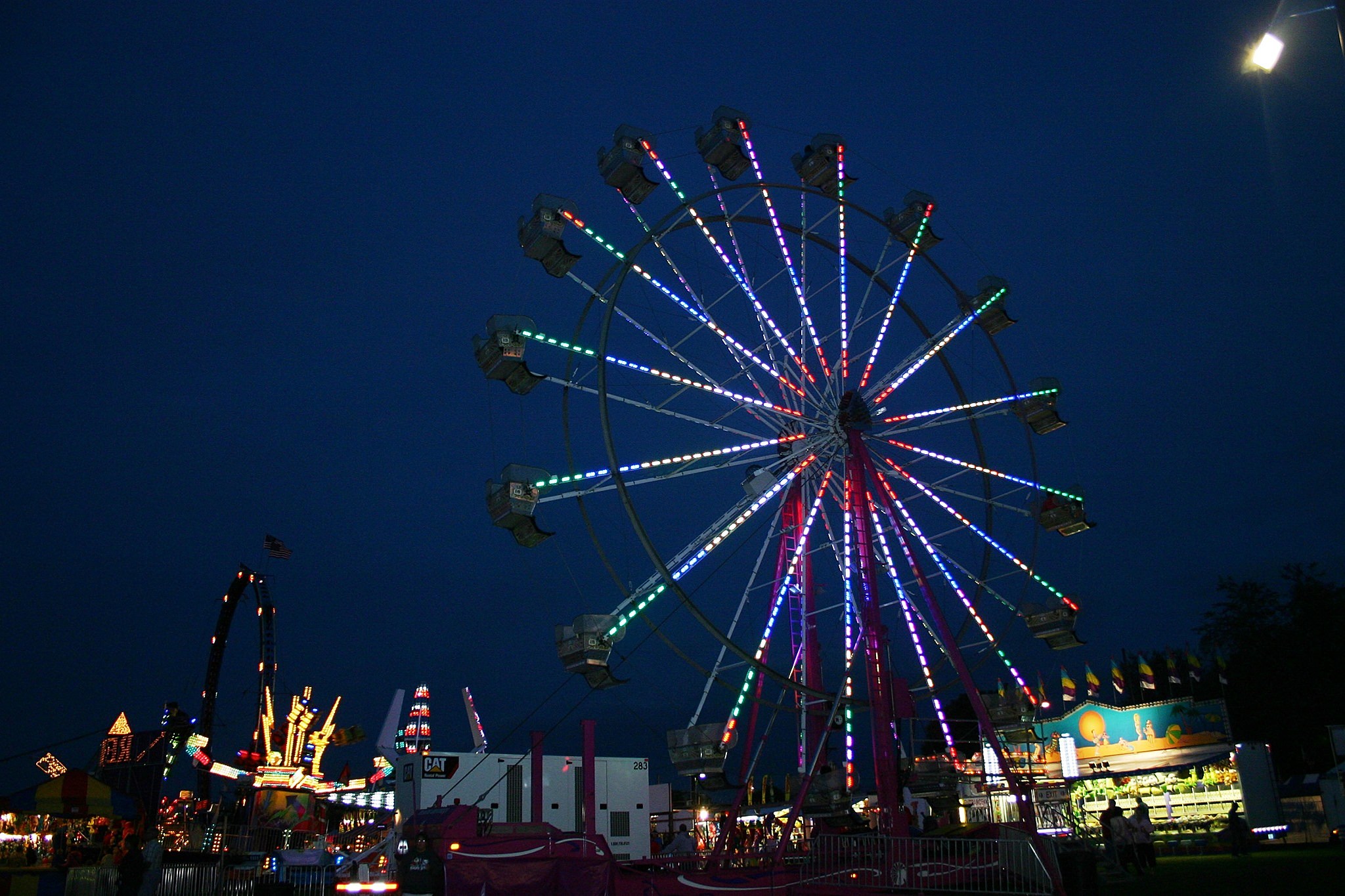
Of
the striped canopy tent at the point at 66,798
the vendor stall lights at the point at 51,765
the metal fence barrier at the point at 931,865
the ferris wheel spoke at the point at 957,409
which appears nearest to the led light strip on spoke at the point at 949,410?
the ferris wheel spoke at the point at 957,409

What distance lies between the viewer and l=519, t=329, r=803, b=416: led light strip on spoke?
1588 centimetres

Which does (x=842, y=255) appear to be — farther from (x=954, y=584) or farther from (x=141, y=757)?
(x=141, y=757)

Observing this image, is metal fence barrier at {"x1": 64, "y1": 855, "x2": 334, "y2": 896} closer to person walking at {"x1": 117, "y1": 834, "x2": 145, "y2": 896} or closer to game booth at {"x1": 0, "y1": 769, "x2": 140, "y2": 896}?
game booth at {"x1": 0, "y1": 769, "x2": 140, "y2": 896}

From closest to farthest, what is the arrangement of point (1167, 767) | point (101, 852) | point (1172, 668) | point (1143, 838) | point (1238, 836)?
point (1143, 838) < point (1238, 836) < point (101, 852) < point (1167, 767) < point (1172, 668)

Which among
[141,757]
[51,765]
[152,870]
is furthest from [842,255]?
[51,765]

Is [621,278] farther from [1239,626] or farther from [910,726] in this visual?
[1239,626]

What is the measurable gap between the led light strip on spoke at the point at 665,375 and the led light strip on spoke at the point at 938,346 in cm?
175

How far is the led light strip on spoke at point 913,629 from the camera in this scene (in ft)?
51.3

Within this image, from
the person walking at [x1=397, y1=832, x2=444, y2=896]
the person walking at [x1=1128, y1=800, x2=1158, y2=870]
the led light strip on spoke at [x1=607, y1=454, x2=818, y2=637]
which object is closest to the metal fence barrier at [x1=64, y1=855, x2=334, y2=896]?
the person walking at [x1=397, y1=832, x2=444, y2=896]

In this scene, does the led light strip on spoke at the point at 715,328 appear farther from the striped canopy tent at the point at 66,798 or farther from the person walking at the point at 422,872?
the striped canopy tent at the point at 66,798

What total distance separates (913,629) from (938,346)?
5.33 m

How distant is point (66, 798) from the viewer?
2303 cm

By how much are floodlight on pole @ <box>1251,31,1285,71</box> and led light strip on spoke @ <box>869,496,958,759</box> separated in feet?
32.7

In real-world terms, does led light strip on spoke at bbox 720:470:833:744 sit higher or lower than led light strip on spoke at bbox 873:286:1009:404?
lower
